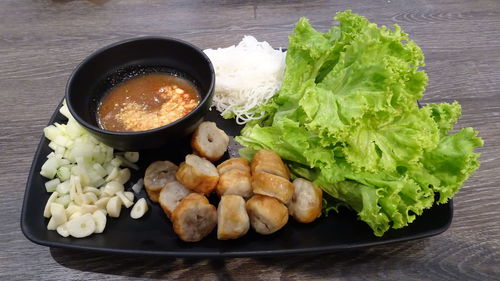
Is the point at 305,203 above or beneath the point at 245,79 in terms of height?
beneath

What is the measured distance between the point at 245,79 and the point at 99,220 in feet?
5.05

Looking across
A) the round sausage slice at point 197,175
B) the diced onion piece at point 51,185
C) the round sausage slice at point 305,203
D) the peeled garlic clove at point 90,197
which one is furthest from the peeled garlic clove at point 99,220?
the round sausage slice at point 305,203

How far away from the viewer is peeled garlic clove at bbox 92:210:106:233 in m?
2.19

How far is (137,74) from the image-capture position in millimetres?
2830

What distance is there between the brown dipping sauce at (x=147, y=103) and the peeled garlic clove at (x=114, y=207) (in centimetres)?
46

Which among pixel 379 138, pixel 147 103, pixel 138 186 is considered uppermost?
pixel 379 138

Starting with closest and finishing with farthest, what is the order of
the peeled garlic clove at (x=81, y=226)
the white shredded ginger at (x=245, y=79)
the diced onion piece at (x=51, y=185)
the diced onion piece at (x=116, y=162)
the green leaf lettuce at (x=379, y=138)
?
the green leaf lettuce at (x=379, y=138) < the peeled garlic clove at (x=81, y=226) < the diced onion piece at (x=51, y=185) < the diced onion piece at (x=116, y=162) < the white shredded ginger at (x=245, y=79)

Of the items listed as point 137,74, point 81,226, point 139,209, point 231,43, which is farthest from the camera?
point 231,43

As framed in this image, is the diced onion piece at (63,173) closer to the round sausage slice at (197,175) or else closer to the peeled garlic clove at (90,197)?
the peeled garlic clove at (90,197)

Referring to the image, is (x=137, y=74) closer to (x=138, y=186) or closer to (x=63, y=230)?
(x=138, y=186)

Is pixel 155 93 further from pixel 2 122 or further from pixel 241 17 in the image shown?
pixel 241 17

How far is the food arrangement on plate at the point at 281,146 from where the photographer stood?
2064 millimetres

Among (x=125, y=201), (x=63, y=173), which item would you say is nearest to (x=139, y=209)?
(x=125, y=201)

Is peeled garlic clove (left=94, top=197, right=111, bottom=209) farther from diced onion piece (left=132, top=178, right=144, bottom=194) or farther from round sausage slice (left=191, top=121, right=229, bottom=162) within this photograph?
round sausage slice (left=191, top=121, right=229, bottom=162)
